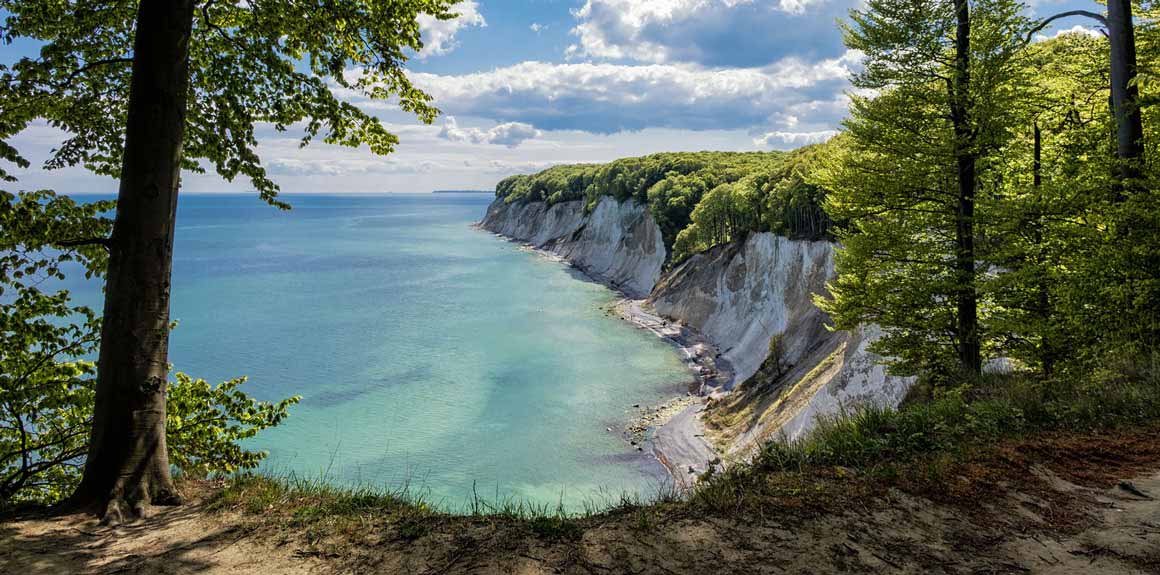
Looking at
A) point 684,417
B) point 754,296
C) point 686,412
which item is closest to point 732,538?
point 684,417

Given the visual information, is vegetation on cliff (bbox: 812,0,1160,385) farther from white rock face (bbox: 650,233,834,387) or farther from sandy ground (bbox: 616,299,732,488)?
white rock face (bbox: 650,233,834,387)

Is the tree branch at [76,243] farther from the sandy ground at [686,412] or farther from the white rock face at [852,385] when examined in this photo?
the white rock face at [852,385]

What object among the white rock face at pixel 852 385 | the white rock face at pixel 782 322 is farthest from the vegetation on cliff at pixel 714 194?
the white rock face at pixel 852 385

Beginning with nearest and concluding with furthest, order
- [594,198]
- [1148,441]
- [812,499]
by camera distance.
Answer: [812,499], [1148,441], [594,198]

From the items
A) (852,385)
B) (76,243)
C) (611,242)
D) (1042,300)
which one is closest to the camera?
(76,243)

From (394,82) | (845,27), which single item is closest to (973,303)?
(845,27)

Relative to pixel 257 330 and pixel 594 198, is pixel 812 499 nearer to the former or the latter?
pixel 257 330

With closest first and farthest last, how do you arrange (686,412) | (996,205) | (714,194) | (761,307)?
(996,205)
(686,412)
(761,307)
(714,194)

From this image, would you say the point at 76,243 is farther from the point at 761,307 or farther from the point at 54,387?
the point at 761,307
